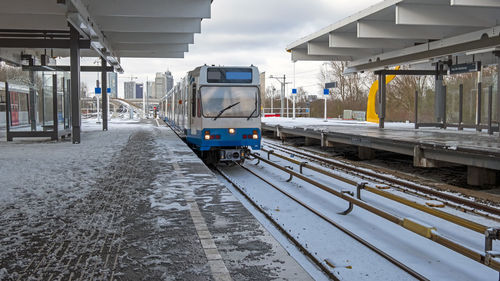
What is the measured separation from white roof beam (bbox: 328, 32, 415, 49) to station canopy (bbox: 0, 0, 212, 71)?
6.42 meters

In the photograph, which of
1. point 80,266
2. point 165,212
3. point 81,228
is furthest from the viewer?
point 165,212

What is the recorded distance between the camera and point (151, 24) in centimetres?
2216

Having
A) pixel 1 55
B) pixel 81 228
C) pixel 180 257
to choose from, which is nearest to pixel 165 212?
pixel 81 228

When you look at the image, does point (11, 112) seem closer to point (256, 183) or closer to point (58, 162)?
point (58, 162)

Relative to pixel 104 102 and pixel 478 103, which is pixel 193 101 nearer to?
pixel 478 103

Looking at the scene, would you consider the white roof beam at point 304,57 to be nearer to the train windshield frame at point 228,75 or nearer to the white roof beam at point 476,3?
the white roof beam at point 476,3

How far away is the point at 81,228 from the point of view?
558cm

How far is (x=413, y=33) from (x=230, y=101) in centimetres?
935

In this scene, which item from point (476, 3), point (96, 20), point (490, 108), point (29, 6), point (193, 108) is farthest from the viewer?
point (96, 20)

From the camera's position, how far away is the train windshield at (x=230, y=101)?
43.7ft

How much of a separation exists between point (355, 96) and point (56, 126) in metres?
44.9

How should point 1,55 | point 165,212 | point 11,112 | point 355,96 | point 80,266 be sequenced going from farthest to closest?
point 355,96 < point 1,55 < point 11,112 < point 165,212 < point 80,266

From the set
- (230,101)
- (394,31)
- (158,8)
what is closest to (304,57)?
(394,31)

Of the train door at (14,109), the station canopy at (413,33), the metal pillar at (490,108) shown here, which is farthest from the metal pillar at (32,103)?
the metal pillar at (490,108)
